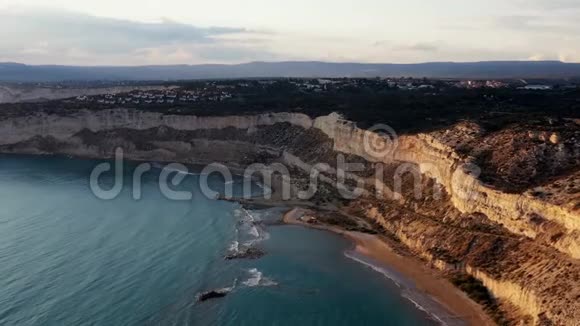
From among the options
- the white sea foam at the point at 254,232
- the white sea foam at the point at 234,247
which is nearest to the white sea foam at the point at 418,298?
the white sea foam at the point at 234,247

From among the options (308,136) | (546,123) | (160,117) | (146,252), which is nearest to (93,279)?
(146,252)

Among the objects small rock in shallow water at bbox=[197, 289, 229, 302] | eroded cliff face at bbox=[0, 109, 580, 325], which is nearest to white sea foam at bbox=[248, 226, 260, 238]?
eroded cliff face at bbox=[0, 109, 580, 325]

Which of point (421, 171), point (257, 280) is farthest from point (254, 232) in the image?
point (421, 171)

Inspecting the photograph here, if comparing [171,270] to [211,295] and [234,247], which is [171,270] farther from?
[234,247]

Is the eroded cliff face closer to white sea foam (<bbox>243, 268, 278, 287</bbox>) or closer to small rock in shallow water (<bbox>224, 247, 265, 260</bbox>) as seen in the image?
Answer: small rock in shallow water (<bbox>224, 247, 265, 260</bbox>)

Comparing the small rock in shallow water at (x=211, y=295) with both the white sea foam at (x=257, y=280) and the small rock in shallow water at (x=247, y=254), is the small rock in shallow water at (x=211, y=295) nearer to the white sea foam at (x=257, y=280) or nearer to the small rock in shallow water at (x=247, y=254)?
the white sea foam at (x=257, y=280)

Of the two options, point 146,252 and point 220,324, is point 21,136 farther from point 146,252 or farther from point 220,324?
point 220,324
